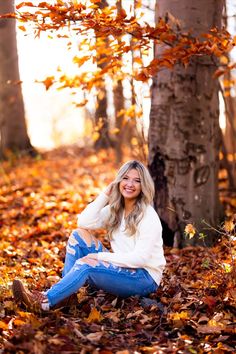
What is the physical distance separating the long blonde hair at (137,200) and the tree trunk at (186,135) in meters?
1.55

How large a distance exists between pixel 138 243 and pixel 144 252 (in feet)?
0.31

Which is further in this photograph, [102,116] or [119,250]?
[102,116]

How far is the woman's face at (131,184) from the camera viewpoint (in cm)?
461

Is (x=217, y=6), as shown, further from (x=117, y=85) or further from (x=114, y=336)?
(x=114, y=336)

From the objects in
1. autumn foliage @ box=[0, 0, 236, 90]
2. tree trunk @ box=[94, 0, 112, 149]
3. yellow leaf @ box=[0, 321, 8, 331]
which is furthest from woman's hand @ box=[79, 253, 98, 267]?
tree trunk @ box=[94, 0, 112, 149]

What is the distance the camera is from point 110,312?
4.19 m

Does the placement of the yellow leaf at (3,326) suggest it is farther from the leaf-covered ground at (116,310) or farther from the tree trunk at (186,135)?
the tree trunk at (186,135)

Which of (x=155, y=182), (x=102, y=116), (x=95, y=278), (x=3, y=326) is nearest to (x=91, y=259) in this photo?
(x=95, y=278)

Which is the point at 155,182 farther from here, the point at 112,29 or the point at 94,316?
the point at 94,316

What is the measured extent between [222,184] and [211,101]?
9.29 ft

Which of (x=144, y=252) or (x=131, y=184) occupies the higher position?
(x=131, y=184)

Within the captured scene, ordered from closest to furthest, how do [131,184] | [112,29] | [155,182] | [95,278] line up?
1. [95,278]
2. [131,184]
3. [112,29]
4. [155,182]

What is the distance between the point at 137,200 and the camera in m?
4.66

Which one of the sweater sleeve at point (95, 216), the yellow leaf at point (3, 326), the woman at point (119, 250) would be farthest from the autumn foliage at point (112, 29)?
the yellow leaf at point (3, 326)
